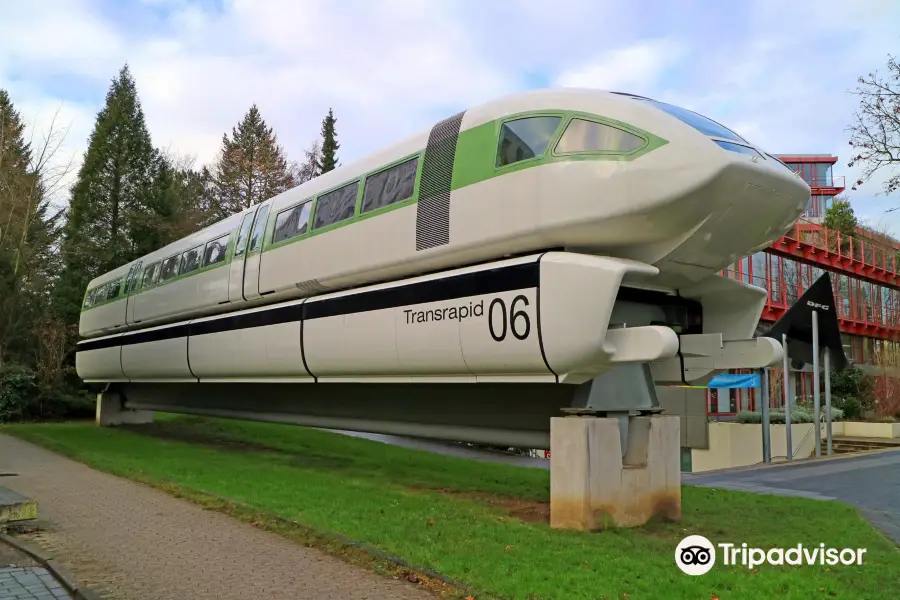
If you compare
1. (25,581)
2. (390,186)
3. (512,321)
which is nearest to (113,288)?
(390,186)

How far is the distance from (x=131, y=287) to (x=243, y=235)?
7601mm

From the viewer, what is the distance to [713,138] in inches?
311

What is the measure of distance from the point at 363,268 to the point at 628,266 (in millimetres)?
4284

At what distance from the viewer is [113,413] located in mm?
24781

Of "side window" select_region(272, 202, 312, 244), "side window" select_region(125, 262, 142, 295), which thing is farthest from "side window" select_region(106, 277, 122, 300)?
"side window" select_region(272, 202, 312, 244)

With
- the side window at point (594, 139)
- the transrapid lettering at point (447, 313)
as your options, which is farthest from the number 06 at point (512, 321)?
the side window at point (594, 139)

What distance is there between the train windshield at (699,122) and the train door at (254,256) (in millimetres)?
7977

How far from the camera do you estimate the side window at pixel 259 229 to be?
542 inches

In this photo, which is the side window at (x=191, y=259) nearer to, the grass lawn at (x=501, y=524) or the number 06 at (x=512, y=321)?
the grass lawn at (x=501, y=524)

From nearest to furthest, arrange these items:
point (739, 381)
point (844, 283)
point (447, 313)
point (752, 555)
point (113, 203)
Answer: point (752, 555) < point (447, 313) < point (739, 381) < point (113, 203) < point (844, 283)

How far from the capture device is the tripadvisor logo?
21.3ft

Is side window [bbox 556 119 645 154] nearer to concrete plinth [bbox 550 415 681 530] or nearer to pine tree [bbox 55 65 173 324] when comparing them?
concrete plinth [bbox 550 415 681 530]

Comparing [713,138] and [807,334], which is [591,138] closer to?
[713,138]

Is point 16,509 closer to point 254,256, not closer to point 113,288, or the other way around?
point 254,256
